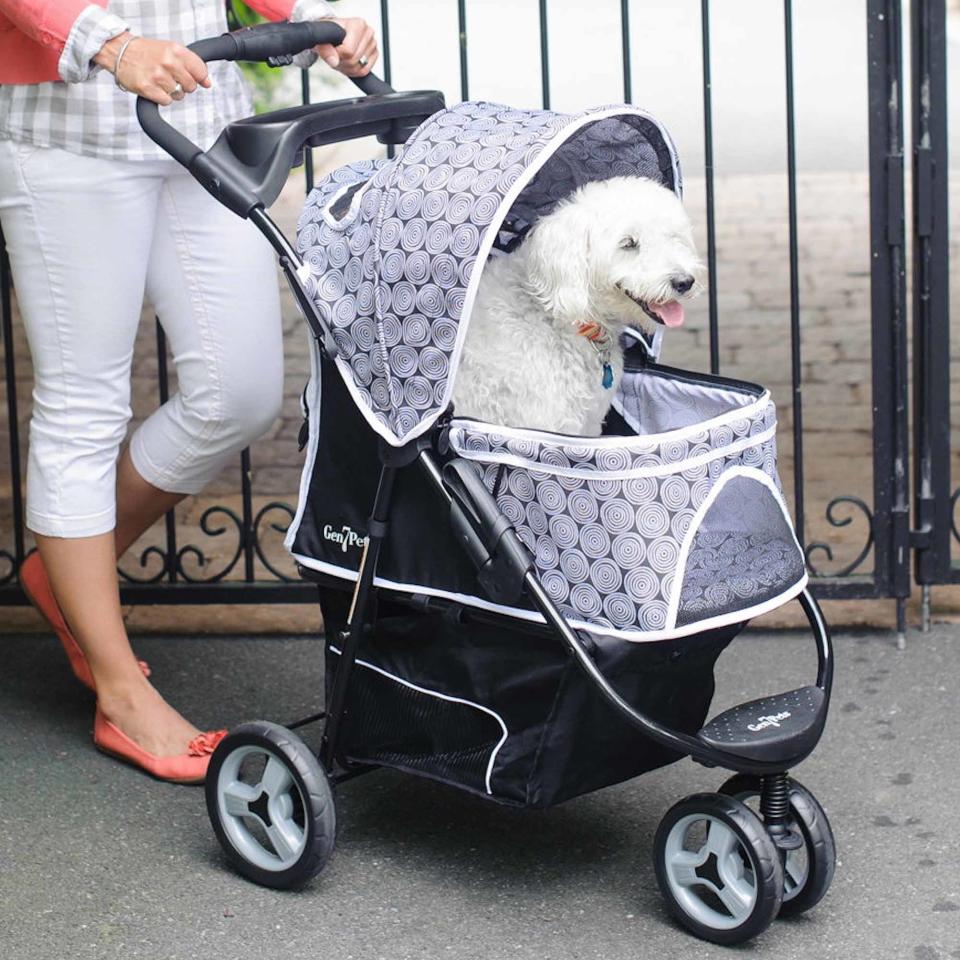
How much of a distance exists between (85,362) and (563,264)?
1072mm

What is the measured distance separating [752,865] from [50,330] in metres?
1.71

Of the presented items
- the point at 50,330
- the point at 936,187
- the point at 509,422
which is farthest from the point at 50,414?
the point at 936,187

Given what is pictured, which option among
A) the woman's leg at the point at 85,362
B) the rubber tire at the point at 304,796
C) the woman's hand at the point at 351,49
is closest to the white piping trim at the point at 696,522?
the rubber tire at the point at 304,796

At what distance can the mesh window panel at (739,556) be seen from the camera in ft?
9.21

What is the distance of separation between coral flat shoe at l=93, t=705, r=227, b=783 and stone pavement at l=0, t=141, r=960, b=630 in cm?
88

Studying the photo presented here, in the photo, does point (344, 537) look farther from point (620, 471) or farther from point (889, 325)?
point (889, 325)

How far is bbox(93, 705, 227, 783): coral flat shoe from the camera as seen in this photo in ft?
11.8

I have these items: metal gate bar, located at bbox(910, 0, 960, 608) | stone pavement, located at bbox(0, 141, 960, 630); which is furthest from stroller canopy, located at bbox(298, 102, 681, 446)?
stone pavement, located at bbox(0, 141, 960, 630)

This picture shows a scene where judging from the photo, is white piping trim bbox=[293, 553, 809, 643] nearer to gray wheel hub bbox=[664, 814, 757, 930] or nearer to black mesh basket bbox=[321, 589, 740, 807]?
black mesh basket bbox=[321, 589, 740, 807]

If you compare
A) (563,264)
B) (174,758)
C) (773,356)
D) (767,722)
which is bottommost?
(174,758)

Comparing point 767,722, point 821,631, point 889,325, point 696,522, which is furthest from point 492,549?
point 889,325

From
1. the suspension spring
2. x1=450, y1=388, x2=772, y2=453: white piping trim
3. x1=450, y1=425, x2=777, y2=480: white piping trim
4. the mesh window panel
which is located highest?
x1=450, y1=388, x2=772, y2=453: white piping trim

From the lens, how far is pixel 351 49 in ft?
11.1

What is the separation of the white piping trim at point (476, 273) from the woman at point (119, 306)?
0.64 m
